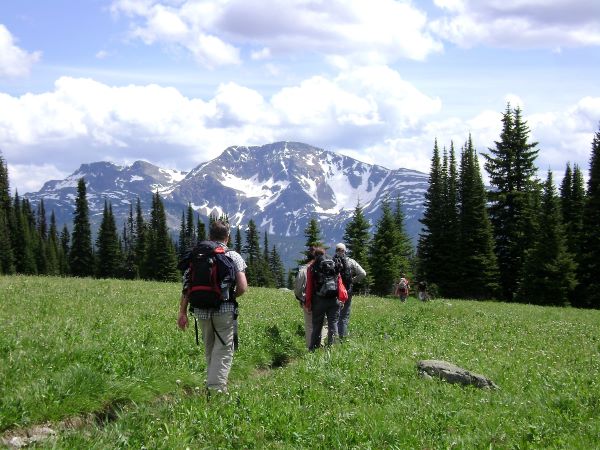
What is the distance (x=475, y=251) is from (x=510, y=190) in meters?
7.04

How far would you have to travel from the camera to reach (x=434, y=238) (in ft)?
211

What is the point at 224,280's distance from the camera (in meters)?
9.35

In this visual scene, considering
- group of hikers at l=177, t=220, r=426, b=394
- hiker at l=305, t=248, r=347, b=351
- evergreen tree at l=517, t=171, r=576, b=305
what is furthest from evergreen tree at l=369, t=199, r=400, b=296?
group of hikers at l=177, t=220, r=426, b=394

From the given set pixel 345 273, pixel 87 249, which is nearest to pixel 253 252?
pixel 87 249

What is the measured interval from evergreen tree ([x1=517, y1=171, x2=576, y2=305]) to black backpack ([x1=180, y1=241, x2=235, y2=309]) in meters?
40.4

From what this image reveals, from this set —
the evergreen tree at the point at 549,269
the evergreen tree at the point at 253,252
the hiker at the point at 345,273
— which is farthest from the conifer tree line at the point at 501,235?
the evergreen tree at the point at 253,252

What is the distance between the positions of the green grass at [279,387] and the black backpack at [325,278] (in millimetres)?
1342

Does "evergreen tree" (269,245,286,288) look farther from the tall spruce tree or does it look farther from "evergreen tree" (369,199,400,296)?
the tall spruce tree

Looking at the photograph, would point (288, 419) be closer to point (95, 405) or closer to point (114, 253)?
point (95, 405)

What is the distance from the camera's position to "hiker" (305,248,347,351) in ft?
45.0

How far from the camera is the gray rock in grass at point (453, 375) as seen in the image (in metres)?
9.99

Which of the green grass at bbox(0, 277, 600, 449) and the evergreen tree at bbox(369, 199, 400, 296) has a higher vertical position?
the green grass at bbox(0, 277, 600, 449)

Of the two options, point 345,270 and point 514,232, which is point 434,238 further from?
point 345,270

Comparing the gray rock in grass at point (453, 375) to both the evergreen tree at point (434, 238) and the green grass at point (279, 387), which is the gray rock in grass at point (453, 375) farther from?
the evergreen tree at point (434, 238)
